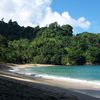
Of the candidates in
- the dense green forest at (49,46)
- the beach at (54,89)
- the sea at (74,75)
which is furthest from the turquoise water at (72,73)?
the dense green forest at (49,46)

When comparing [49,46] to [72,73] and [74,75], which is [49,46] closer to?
[72,73]

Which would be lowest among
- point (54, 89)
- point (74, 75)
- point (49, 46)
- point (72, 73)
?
point (54, 89)

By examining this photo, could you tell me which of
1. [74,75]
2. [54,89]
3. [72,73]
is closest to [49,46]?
[72,73]

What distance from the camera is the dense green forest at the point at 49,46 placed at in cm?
10212

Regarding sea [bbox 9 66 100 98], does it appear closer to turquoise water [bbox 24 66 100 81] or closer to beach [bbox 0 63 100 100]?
turquoise water [bbox 24 66 100 81]

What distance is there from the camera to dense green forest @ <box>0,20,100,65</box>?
102125mm

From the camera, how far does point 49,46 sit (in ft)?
368

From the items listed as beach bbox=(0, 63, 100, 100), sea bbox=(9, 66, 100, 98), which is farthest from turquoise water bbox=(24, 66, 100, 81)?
beach bbox=(0, 63, 100, 100)

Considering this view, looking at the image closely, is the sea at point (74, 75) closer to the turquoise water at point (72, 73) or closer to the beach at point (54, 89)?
the turquoise water at point (72, 73)

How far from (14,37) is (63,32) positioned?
19150 mm

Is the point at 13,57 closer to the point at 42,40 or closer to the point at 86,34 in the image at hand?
the point at 42,40

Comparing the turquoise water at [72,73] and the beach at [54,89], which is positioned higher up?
the turquoise water at [72,73]

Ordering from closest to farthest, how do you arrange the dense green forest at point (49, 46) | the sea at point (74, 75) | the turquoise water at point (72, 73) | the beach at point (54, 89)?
the beach at point (54, 89), the sea at point (74, 75), the turquoise water at point (72, 73), the dense green forest at point (49, 46)

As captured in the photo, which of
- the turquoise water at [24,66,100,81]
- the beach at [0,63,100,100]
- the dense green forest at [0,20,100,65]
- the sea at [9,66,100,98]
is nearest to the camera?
the beach at [0,63,100,100]
